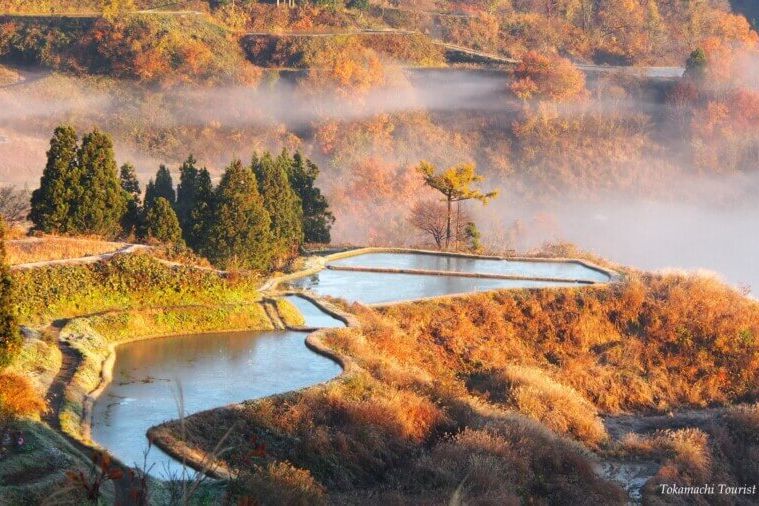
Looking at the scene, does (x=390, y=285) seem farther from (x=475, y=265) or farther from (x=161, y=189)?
(x=161, y=189)

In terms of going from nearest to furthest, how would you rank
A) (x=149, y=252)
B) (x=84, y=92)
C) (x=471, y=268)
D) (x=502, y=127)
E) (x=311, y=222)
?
1. (x=149, y=252)
2. (x=471, y=268)
3. (x=311, y=222)
4. (x=84, y=92)
5. (x=502, y=127)

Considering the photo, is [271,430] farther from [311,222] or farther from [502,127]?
[502,127]

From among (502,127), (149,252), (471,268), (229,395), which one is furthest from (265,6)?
(229,395)

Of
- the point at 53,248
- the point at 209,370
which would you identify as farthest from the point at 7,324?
the point at 53,248

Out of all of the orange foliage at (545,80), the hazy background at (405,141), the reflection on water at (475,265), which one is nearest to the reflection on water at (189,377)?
the reflection on water at (475,265)

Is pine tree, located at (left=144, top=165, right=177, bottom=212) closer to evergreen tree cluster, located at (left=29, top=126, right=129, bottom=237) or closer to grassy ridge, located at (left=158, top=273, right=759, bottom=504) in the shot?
evergreen tree cluster, located at (left=29, top=126, right=129, bottom=237)

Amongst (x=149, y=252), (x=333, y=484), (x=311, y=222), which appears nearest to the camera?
(x=333, y=484)

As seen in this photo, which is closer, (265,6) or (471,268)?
(471,268)
